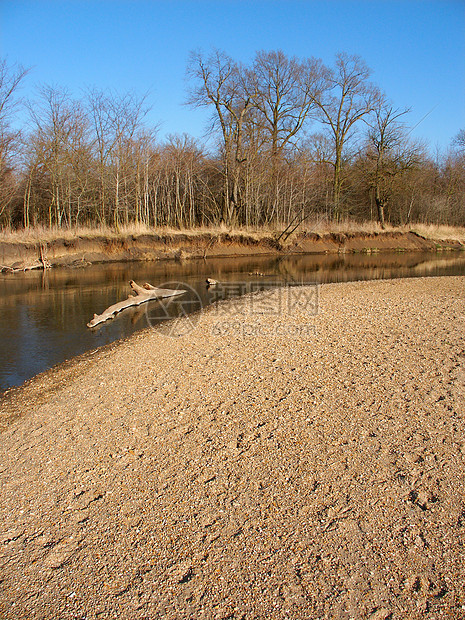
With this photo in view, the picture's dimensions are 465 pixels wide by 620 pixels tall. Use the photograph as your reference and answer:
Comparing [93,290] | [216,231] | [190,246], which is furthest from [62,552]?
[216,231]

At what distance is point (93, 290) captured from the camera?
1783 centimetres

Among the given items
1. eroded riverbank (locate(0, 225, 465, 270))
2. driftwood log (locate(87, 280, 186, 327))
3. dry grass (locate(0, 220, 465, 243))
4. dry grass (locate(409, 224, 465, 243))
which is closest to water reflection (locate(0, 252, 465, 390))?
driftwood log (locate(87, 280, 186, 327))

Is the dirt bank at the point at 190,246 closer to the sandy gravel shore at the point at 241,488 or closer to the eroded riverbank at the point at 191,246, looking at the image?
the eroded riverbank at the point at 191,246

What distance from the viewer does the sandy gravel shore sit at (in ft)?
10.3

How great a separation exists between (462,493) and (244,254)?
29.7m

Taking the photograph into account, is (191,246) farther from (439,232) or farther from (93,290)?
(439,232)

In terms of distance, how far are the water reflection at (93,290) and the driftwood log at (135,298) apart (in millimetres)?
281

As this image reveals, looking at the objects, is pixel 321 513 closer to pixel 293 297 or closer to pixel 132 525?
pixel 132 525

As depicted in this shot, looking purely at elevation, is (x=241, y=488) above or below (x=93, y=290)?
below

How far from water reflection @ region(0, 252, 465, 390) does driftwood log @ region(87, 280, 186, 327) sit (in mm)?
281

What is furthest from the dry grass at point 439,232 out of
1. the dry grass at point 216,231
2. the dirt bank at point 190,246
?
the dirt bank at point 190,246

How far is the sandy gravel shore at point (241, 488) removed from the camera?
314 cm

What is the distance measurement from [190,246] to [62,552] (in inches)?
1121

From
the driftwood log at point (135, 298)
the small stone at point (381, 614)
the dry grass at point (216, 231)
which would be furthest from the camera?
the dry grass at point (216, 231)
